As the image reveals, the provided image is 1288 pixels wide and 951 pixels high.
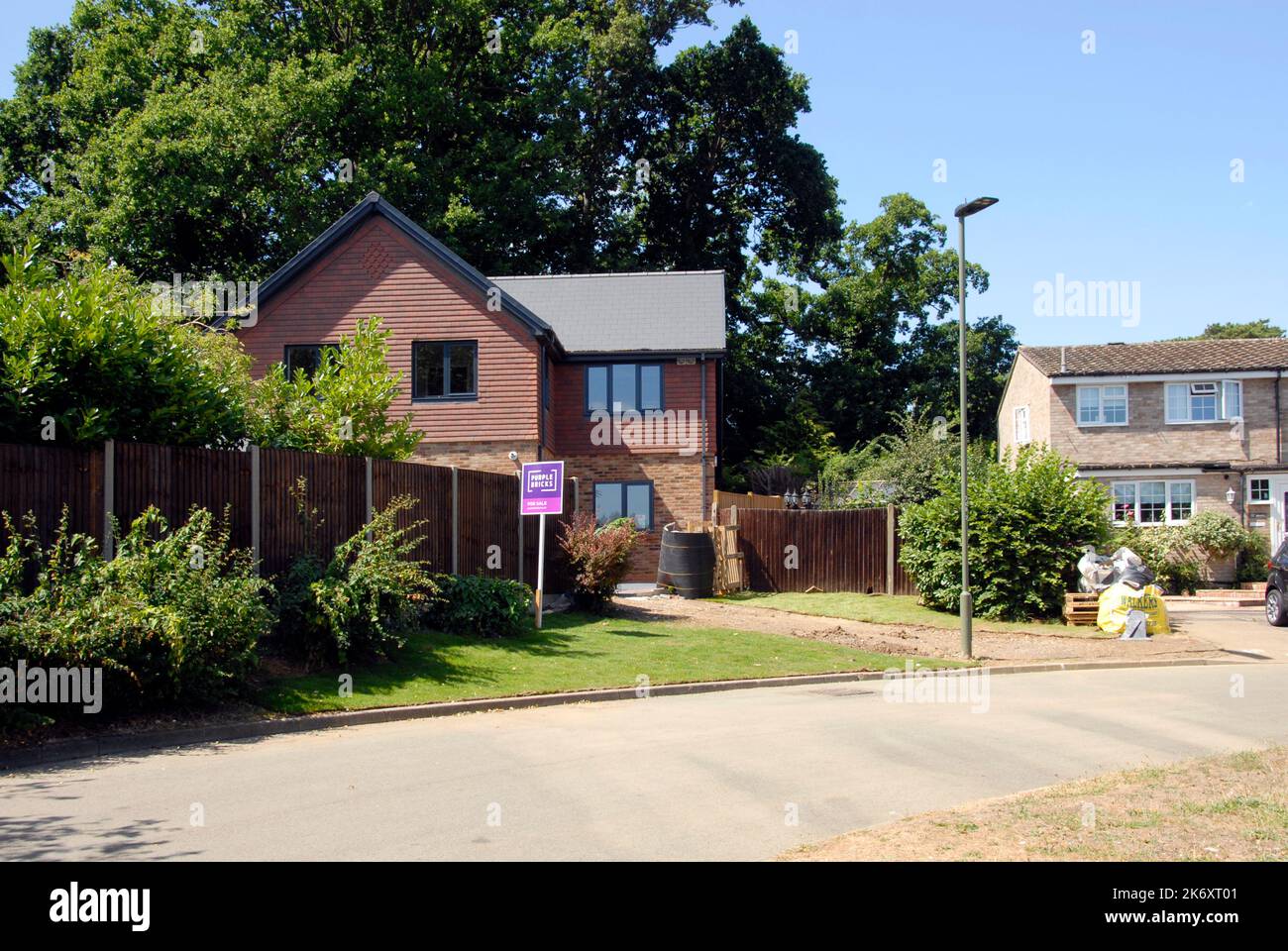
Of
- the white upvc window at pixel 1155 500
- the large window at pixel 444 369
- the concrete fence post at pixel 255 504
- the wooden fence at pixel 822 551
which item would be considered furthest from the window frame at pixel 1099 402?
the concrete fence post at pixel 255 504

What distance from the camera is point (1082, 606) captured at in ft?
72.4

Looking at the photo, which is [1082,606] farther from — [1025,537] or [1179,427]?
[1179,427]

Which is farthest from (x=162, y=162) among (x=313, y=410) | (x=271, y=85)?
(x=313, y=410)

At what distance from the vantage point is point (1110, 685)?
1585 cm

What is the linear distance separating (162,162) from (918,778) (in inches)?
1377

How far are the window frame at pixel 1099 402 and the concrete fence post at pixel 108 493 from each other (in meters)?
30.3

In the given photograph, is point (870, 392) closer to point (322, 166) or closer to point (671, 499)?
point (671, 499)

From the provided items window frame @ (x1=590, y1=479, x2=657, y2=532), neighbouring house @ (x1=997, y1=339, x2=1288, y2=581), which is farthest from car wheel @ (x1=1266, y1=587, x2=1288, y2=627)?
window frame @ (x1=590, y1=479, x2=657, y2=532)

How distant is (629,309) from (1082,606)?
15.6 metres

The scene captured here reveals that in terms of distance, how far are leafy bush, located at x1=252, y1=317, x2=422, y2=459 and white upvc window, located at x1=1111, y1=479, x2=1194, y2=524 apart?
23793 mm

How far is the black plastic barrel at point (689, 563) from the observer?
1005 inches

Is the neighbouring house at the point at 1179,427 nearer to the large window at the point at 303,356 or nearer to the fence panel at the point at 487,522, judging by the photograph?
the fence panel at the point at 487,522

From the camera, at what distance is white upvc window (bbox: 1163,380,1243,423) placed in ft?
114

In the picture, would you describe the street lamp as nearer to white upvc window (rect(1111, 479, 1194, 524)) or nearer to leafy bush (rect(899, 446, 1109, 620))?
leafy bush (rect(899, 446, 1109, 620))
